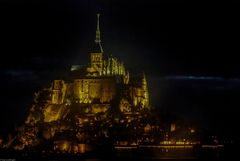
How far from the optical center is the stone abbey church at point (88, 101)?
7506 cm

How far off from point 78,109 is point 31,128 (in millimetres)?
5767

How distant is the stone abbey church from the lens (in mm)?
75062

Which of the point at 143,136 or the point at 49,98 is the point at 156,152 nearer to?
the point at 143,136

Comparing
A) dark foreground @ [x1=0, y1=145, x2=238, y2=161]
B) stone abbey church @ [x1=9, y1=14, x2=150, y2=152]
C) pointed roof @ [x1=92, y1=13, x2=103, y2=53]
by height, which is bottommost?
dark foreground @ [x1=0, y1=145, x2=238, y2=161]

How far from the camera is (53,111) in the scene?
261ft

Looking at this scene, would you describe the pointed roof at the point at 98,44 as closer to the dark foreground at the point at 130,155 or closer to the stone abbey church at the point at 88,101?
the stone abbey church at the point at 88,101

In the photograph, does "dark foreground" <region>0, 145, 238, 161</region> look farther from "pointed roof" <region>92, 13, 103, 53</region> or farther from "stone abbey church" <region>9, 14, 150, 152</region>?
"pointed roof" <region>92, 13, 103, 53</region>

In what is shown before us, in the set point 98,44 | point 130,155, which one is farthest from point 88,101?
point 130,155

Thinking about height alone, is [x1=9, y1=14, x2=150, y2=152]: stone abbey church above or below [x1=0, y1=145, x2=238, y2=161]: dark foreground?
above

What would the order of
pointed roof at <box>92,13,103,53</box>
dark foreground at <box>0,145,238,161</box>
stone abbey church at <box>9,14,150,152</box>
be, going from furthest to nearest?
pointed roof at <box>92,13,103,53</box>, stone abbey church at <box>9,14,150,152</box>, dark foreground at <box>0,145,238,161</box>

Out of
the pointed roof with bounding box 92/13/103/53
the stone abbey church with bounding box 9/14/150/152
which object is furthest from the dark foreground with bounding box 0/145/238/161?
the pointed roof with bounding box 92/13/103/53

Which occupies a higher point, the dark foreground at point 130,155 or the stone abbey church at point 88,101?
the stone abbey church at point 88,101

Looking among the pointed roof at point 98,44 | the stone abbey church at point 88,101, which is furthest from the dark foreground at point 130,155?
the pointed roof at point 98,44

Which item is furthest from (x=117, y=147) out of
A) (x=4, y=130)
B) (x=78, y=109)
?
(x=4, y=130)
